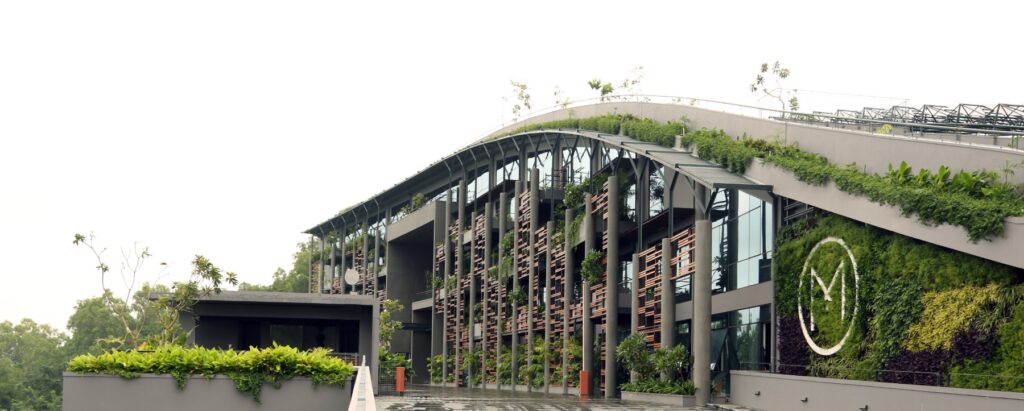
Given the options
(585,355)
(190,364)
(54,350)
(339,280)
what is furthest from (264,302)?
(54,350)

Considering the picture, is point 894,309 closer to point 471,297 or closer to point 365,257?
point 471,297

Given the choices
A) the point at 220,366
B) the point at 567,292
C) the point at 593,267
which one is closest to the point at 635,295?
the point at 593,267

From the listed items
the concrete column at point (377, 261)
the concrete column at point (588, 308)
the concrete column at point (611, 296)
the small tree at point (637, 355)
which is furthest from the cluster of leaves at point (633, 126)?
the concrete column at point (377, 261)

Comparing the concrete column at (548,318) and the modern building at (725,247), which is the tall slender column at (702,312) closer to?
the modern building at (725,247)

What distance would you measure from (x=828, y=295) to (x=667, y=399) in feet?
27.8

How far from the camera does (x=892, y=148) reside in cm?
3112

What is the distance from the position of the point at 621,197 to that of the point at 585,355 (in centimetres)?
738

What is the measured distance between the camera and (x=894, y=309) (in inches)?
1155

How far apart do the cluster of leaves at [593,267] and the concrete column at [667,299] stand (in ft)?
21.2

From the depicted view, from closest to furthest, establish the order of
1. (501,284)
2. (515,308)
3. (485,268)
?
(515,308) → (501,284) → (485,268)

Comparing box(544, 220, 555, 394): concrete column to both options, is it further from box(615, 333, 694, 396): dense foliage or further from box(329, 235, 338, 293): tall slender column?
box(329, 235, 338, 293): tall slender column

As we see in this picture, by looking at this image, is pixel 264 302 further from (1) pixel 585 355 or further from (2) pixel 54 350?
(2) pixel 54 350

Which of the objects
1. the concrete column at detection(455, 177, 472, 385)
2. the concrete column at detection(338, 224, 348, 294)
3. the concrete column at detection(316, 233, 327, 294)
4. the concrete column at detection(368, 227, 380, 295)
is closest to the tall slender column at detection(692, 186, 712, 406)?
the concrete column at detection(455, 177, 472, 385)

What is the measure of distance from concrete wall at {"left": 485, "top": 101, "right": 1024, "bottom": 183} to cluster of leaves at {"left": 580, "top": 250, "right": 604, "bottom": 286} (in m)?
6.47
